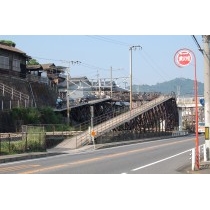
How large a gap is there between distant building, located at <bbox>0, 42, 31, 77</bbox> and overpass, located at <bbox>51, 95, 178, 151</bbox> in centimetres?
1446

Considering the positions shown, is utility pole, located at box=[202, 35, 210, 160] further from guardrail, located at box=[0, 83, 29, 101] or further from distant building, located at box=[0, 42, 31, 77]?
distant building, located at box=[0, 42, 31, 77]

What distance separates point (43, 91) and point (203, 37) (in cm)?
4700

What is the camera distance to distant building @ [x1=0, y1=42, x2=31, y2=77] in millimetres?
53844

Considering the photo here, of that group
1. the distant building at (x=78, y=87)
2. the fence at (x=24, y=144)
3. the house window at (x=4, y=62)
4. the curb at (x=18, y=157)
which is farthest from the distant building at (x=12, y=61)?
the curb at (x=18, y=157)

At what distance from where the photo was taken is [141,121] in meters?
56.2

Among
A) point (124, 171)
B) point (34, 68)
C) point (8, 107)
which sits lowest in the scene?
point (124, 171)

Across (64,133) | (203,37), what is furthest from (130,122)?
(203,37)

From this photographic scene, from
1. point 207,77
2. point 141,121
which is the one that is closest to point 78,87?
point 141,121

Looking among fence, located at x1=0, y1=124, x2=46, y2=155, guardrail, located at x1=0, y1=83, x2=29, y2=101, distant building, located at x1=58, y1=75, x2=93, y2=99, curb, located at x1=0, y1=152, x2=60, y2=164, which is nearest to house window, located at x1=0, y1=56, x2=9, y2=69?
guardrail, located at x1=0, y1=83, x2=29, y2=101

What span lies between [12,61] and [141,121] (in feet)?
61.9

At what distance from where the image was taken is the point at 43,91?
207ft

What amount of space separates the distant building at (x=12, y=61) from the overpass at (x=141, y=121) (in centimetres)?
1446
